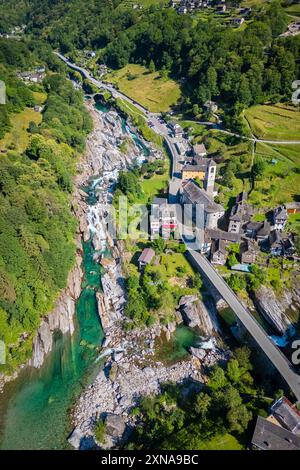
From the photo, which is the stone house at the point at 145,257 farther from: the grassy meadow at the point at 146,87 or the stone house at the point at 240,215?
the grassy meadow at the point at 146,87

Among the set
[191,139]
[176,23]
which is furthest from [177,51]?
[191,139]

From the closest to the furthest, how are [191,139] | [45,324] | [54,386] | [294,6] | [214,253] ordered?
[54,386]
[45,324]
[214,253]
[191,139]
[294,6]

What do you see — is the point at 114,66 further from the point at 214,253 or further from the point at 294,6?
the point at 214,253

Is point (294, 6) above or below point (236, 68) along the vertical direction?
above

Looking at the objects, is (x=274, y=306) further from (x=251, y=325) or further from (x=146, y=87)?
(x=146, y=87)

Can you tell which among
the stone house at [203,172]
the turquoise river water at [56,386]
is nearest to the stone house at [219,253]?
the turquoise river water at [56,386]
